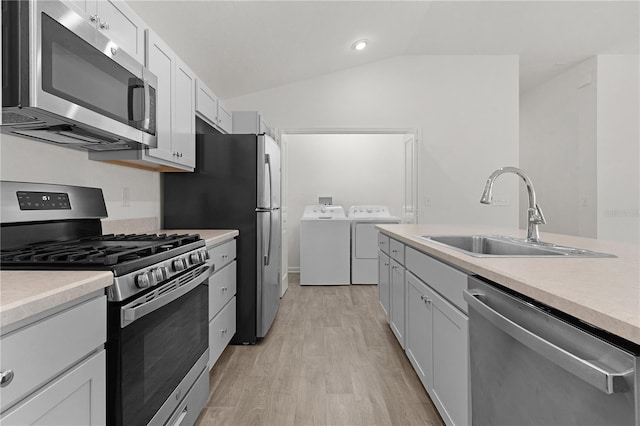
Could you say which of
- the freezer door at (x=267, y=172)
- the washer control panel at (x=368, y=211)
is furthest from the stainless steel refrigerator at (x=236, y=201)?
the washer control panel at (x=368, y=211)

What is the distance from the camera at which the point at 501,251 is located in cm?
194

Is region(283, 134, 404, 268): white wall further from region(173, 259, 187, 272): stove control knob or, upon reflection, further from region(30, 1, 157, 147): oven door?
region(173, 259, 187, 272): stove control knob

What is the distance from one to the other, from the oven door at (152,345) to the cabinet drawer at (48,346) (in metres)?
0.08

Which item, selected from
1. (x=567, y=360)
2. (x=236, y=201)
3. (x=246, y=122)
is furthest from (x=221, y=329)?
(x=246, y=122)

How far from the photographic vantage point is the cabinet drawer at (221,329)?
2090 mm

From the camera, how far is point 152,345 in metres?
1.23

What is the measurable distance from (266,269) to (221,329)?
65 centimetres

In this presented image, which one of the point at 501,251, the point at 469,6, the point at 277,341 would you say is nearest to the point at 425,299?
the point at 501,251

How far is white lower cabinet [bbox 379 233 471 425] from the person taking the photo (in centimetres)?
132

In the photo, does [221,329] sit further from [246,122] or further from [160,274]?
[246,122]

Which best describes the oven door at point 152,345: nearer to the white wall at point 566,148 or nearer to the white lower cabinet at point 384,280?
the white lower cabinet at point 384,280

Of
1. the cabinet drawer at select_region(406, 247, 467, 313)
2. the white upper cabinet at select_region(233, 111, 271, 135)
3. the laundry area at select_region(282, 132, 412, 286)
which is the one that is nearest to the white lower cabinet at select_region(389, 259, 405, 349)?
the cabinet drawer at select_region(406, 247, 467, 313)

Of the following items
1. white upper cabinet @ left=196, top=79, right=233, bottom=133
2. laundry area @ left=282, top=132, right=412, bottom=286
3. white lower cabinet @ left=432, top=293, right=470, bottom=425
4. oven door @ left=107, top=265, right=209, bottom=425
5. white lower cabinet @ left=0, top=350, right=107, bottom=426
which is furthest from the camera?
laundry area @ left=282, top=132, right=412, bottom=286

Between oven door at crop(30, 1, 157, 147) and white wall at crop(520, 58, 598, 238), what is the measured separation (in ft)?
16.4
